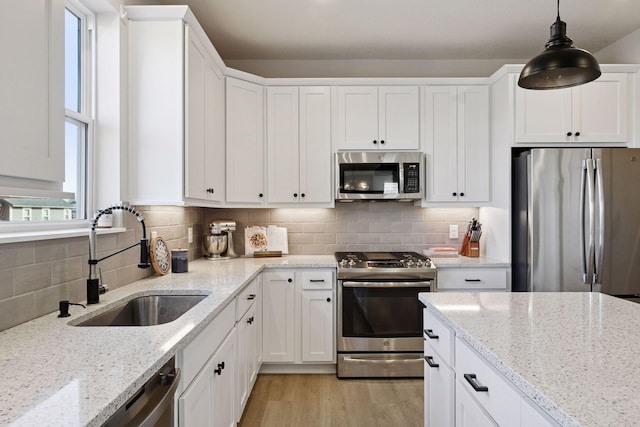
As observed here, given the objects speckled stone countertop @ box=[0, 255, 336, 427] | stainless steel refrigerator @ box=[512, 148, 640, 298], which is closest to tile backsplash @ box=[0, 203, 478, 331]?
speckled stone countertop @ box=[0, 255, 336, 427]

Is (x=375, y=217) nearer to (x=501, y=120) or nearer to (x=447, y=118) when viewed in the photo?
(x=447, y=118)

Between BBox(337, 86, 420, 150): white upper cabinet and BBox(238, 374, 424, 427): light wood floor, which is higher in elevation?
BBox(337, 86, 420, 150): white upper cabinet

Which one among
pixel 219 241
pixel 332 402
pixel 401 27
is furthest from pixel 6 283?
pixel 401 27

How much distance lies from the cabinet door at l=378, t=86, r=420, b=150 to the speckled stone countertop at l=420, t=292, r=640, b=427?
5.92 feet

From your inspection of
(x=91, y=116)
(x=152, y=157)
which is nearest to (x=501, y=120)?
(x=152, y=157)

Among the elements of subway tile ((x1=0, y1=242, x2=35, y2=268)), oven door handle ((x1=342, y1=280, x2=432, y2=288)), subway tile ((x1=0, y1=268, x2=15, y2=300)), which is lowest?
oven door handle ((x1=342, y1=280, x2=432, y2=288))

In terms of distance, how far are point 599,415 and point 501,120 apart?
283 cm

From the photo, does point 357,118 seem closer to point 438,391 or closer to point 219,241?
point 219,241

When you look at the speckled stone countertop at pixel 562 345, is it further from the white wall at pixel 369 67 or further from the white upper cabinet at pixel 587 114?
the white wall at pixel 369 67

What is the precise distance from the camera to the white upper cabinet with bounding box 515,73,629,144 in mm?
3018

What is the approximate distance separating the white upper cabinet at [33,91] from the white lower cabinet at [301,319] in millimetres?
2110

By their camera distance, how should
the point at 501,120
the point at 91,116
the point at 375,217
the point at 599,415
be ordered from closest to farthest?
the point at 599,415 < the point at 91,116 < the point at 501,120 < the point at 375,217

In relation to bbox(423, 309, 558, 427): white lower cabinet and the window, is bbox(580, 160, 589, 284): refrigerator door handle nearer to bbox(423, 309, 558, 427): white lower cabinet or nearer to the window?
bbox(423, 309, 558, 427): white lower cabinet

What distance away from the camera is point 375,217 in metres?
3.61
